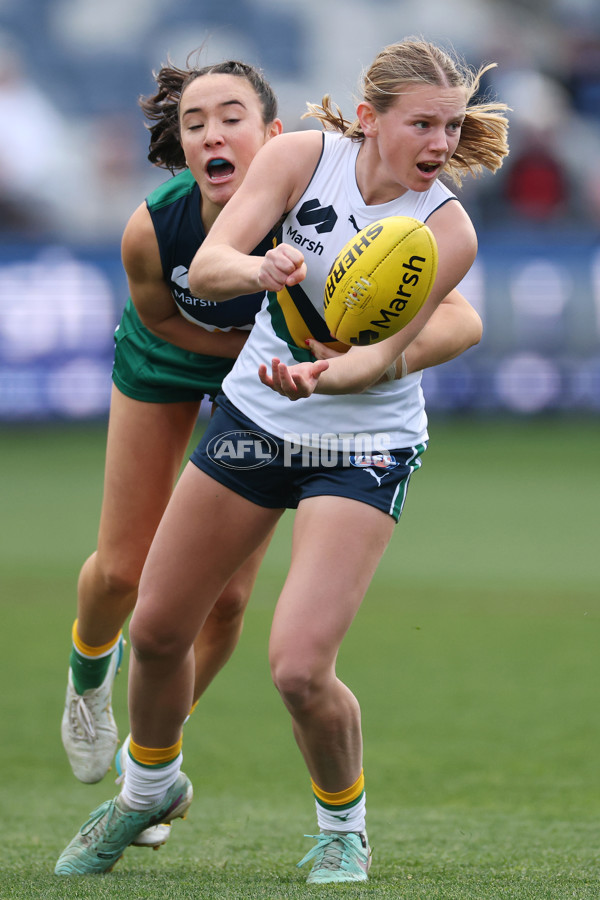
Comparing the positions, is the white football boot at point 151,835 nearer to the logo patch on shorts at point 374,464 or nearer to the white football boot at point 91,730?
the white football boot at point 91,730

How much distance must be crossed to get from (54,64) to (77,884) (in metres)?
15.9

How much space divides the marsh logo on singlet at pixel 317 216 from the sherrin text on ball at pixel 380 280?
26 cm

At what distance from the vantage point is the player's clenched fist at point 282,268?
9.77 feet

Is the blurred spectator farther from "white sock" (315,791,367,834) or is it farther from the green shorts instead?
"white sock" (315,791,367,834)

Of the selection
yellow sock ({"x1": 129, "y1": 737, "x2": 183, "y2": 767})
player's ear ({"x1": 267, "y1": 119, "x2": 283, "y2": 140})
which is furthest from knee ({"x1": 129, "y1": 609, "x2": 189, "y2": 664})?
player's ear ({"x1": 267, "y1": 119, "x2": 283, "y2": 140})

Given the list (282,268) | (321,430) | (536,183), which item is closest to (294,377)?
(282,268)

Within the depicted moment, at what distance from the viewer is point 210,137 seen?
3830 mm

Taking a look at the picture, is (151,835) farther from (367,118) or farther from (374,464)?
(367,118)

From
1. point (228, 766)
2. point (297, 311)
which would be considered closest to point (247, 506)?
point (297, 311)

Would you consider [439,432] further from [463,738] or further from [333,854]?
[333,854]

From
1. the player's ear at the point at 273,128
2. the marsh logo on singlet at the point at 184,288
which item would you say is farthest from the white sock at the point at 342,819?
the player's ear at the point at 273,128

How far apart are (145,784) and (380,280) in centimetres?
170

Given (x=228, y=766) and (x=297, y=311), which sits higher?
(x=297, y=311)

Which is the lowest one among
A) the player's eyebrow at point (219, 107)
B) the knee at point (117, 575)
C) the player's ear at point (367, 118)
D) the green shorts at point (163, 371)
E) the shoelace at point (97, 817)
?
the shoelace at point (97, 817)
